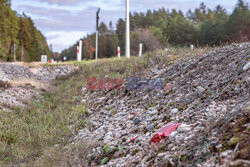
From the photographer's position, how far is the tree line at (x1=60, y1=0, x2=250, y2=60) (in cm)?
1553

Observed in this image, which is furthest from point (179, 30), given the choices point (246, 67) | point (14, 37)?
point (246, 67)

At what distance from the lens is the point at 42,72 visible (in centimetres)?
1273

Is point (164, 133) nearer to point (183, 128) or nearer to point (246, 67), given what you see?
point (183, 128)

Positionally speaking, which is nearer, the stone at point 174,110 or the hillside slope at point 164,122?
A: the hillside slope at point 164,122

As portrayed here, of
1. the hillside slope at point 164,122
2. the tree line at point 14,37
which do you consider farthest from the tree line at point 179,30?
the tree line at point 14,37

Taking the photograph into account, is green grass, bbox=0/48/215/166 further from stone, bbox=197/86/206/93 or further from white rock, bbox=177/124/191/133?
stone, bbox=197/86/206/93

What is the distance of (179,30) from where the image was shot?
28219 mm

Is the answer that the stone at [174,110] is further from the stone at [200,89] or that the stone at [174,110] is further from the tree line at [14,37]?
the tree line at [14,37]

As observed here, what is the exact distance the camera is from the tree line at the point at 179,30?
1553 cm

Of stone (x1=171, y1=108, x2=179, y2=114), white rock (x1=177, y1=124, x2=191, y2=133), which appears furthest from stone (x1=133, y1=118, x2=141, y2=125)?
white rock (x1=177, y1=124, x2=191, y2=133)

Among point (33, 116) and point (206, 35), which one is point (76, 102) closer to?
point (33, 116)

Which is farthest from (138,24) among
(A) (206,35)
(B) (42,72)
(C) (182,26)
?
(B) (42,72)

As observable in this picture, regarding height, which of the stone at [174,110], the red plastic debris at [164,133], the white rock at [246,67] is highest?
the white rock at [246,67]

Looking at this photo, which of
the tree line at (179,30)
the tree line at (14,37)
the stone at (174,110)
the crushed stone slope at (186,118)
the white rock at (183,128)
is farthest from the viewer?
the tree line at (14,37)
